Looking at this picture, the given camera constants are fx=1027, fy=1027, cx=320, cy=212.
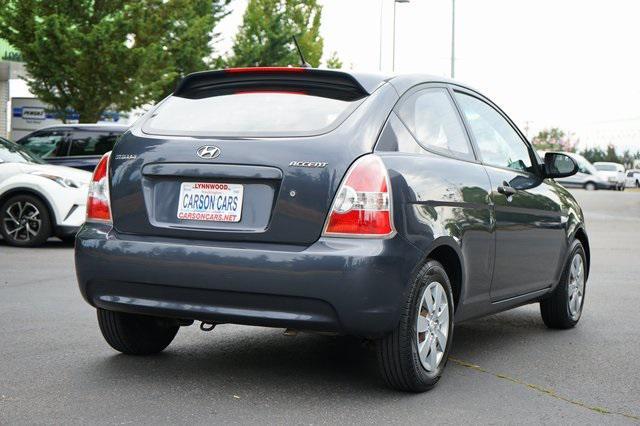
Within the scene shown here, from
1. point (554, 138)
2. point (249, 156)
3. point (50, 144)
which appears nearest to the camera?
point (249, 156)

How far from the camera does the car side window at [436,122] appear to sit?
5449 millimetres

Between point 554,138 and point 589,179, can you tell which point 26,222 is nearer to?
point 589,179

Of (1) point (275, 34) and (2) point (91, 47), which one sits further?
(1) point (275, 34)

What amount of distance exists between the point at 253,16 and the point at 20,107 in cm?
1394

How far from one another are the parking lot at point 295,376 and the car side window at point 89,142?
8766 mm

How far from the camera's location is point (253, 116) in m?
5.22

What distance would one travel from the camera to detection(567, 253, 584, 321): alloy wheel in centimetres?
752

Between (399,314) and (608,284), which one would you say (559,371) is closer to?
(399,314)

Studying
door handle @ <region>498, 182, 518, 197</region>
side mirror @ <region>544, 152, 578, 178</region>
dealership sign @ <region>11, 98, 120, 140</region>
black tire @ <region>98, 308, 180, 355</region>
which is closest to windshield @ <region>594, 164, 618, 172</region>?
dealership sign @ <region>11, 98, 120, 140</region>

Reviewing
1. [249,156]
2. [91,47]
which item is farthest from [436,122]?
[91,47]

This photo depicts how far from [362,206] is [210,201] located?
76cm

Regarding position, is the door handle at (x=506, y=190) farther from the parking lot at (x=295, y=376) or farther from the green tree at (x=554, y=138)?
the green tree at (x=554, y=138)

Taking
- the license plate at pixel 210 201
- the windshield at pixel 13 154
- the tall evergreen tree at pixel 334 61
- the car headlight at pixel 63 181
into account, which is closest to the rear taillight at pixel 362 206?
the license plate at pixel 210 201

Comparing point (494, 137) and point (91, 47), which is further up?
point (91, 47)
